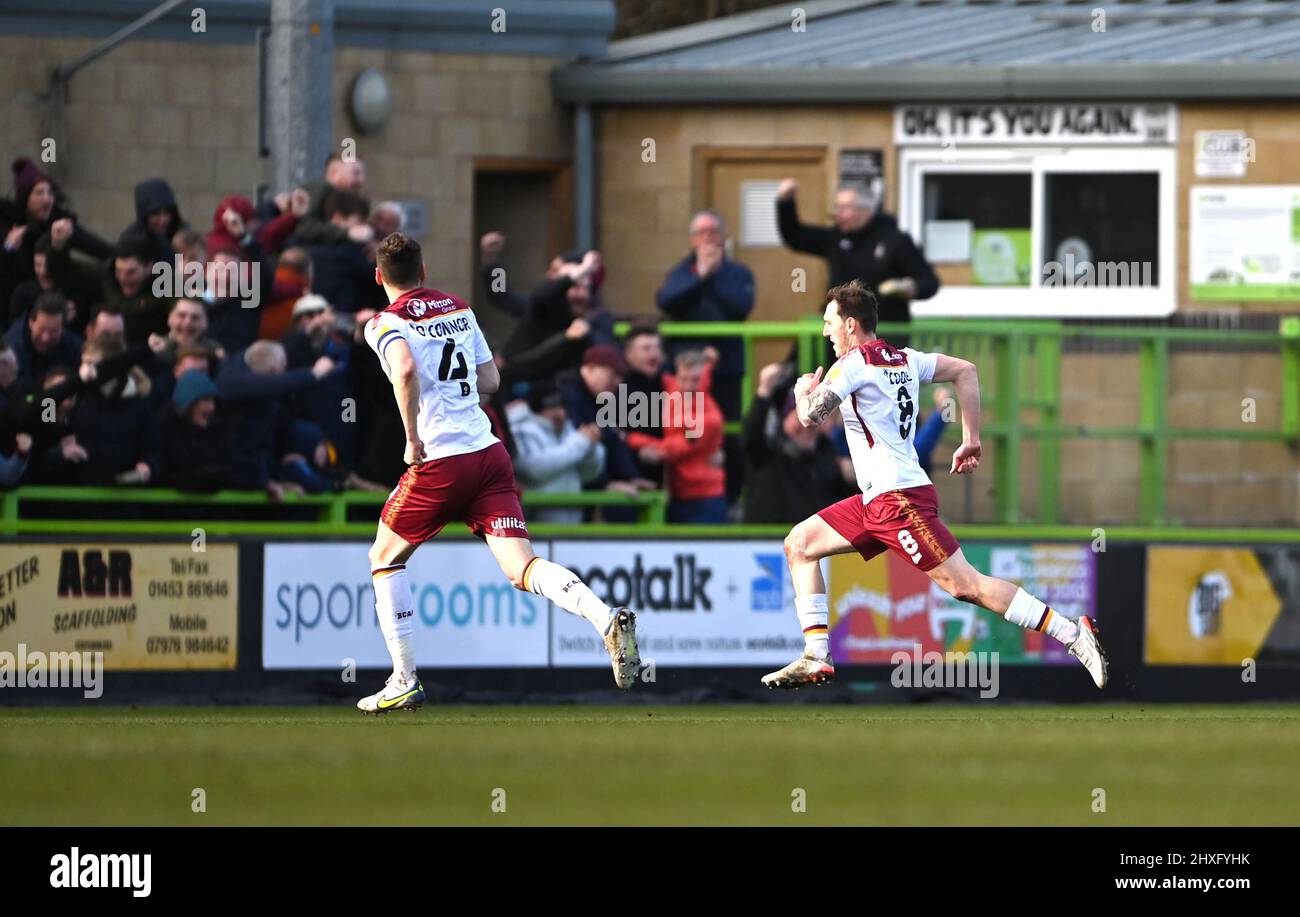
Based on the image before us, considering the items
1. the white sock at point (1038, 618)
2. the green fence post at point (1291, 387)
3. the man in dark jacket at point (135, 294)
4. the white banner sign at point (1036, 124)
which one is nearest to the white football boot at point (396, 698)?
the white sock at point (1038, 618)

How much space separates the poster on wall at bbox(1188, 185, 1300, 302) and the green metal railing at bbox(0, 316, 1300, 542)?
1.32m

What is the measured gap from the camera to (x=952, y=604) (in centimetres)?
1797

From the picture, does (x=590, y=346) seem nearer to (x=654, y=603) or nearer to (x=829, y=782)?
(x=654, y=603)

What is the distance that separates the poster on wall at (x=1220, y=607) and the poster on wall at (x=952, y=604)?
1.75 ft

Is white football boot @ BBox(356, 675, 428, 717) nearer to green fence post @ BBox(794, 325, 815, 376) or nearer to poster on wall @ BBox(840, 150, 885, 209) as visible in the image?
green fence post @ BBox(794, 325, 815, 376)

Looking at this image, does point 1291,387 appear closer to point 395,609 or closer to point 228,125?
point 228,125

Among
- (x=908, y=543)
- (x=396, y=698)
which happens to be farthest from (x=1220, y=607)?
(x=396, y=698)

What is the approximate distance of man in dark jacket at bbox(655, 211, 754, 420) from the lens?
17812 millimetres

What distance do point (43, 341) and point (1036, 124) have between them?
32.0 feet

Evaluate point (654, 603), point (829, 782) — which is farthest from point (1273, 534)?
point (829, 782)

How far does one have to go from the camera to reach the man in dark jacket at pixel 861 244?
15298 mm

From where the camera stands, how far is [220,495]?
54.2 feet

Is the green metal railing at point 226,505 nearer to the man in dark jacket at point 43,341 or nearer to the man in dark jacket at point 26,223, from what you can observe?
the man in dark jacket at point 43,341
